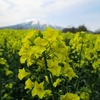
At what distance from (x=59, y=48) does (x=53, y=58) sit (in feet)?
0.28

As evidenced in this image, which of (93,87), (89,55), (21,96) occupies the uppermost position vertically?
(89,55)

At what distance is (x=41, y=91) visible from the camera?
252 cm

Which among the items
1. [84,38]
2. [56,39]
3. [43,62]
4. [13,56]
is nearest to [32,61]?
[43,62]

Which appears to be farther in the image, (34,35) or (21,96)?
(21,96)

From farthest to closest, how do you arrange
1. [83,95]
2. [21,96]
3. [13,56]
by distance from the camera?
[13,56]
[21,96]
[83,95]

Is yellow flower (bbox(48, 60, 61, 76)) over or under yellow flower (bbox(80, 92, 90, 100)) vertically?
over

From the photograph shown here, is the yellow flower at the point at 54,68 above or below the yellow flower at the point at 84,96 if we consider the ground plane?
above

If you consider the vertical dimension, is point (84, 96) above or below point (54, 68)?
below

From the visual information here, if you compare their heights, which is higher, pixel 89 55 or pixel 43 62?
pixel 43 62

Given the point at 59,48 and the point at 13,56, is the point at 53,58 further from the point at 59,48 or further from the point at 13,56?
the point at 13,56

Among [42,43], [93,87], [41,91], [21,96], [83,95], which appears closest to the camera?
[42,43]

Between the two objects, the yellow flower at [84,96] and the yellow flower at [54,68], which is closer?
the yellow flower at [54,68]

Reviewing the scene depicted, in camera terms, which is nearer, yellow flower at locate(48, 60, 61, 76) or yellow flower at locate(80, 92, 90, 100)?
yellow flower at locate(48, 60, 61, 76)

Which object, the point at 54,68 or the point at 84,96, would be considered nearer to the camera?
the point at 54,68
